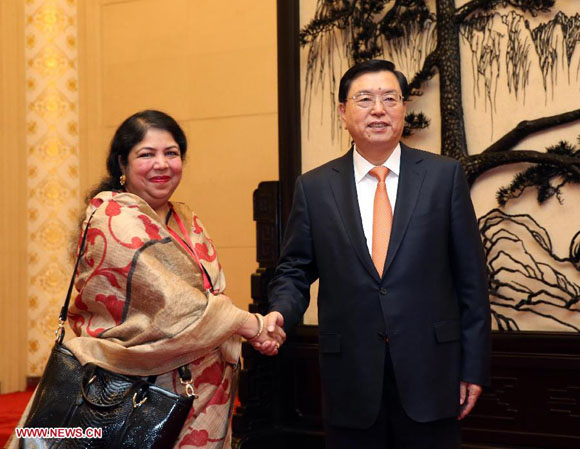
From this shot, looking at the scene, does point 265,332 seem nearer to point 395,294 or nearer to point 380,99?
point 395,294

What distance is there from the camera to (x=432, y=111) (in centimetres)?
376

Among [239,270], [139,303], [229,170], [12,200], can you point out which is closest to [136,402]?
[139,303]

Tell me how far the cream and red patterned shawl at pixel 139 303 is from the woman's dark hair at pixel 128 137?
19cm

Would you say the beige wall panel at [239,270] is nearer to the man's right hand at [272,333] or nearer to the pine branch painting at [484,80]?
the pine branch painting at [484,80]

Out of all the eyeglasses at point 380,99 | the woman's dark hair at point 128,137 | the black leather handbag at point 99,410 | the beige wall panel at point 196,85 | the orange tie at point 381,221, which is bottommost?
the black leather handbag at point 99,410

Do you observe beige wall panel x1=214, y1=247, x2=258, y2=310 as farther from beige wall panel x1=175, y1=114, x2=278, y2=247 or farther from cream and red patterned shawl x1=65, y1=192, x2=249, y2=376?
cream and red patterned shawl x1=65, y1=192, x2=249, y2=376

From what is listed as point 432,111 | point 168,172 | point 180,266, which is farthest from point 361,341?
point 432,111

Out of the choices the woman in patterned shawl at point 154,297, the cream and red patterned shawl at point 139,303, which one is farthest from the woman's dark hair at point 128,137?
the cream and red patterned shawl at point 139,303

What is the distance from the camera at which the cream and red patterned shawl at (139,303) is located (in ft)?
6.91

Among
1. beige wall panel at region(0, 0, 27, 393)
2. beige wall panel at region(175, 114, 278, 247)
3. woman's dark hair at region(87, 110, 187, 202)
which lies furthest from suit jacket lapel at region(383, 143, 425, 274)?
beige wall panel at region(0, 0, 27, 393)

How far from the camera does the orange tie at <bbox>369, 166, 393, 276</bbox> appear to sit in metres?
2.31

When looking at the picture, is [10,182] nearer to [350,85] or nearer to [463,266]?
[350,85]

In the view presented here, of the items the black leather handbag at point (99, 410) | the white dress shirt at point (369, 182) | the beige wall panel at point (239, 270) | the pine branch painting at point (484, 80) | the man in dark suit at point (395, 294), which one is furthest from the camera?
the beige wall panel at point (239, 270)

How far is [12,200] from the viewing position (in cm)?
561
